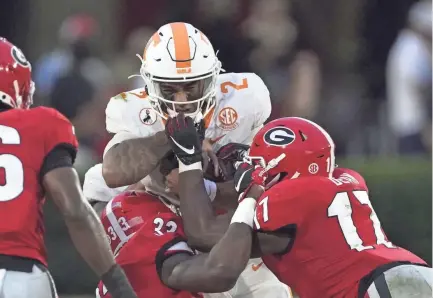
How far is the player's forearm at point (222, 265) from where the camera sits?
15.0 feet

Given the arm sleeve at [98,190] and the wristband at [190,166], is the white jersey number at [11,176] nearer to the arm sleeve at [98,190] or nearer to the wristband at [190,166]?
the wristband at [190,166]

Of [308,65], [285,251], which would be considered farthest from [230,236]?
[308,65]

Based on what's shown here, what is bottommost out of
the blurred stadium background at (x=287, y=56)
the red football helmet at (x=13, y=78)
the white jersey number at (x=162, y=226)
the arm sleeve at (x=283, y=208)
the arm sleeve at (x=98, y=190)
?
the blurred stadium background at (x=287, y=56)

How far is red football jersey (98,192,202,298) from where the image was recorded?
4895 millimetres

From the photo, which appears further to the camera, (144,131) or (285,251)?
(144,131)

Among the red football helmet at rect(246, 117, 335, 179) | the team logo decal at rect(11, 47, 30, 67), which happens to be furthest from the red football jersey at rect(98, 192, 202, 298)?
the team logo decal at rect(11, 47, 30, 67)

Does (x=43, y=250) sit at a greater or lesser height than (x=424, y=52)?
greater

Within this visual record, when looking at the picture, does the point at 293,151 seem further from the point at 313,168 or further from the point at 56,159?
the point at 56,159

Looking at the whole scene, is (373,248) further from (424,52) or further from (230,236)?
(424,52)

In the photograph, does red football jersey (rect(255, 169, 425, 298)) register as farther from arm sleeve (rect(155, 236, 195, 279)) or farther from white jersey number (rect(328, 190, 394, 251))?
arm sleeve (rect(155, 236, 195, 279))

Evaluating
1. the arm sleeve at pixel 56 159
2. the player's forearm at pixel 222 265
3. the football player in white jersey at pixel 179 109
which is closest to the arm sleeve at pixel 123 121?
the football player in white jersey at pixel 179 109

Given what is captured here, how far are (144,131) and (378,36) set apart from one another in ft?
20.4

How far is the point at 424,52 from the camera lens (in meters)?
10.1

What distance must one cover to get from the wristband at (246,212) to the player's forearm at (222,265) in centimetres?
2
